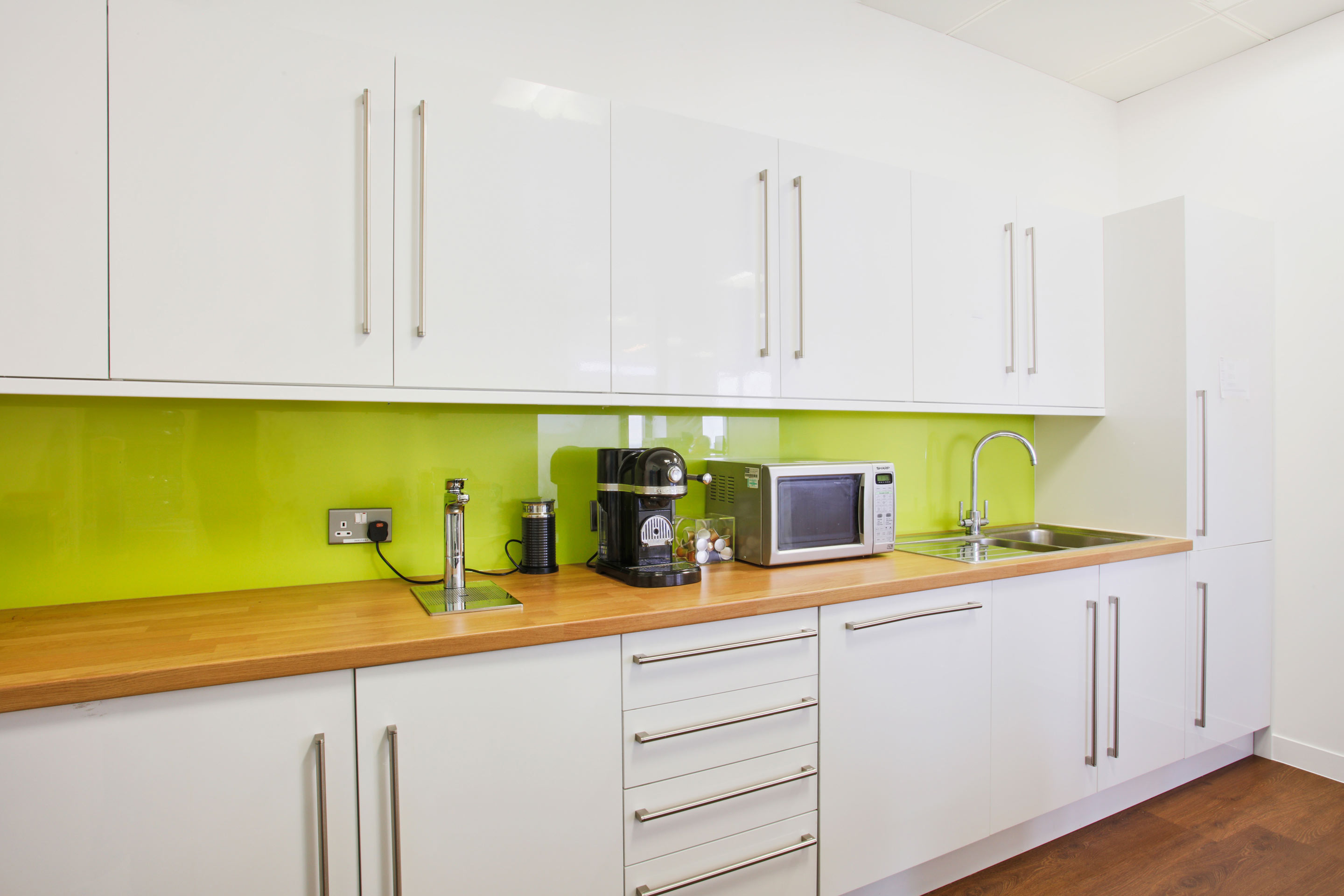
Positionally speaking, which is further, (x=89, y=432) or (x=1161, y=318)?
(x=1161, y=318)

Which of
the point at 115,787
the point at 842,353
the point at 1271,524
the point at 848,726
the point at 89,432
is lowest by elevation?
the point at 848,726

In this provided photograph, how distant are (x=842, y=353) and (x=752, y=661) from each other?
0.93 meters

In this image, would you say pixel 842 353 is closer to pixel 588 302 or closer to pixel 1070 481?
pixel 588 302

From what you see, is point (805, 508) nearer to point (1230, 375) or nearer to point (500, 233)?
point (500, 233)

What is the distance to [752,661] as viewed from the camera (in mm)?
1542

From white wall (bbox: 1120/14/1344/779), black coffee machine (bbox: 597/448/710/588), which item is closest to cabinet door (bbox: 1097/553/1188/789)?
white wall (bbox: 1120/14/1344/779)

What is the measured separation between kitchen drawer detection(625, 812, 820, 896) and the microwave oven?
2.12 feet

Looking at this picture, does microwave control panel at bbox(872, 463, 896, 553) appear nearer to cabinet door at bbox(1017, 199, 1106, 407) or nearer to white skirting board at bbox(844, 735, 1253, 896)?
cabinet door at bbox(1017, 199, 1106, 407)

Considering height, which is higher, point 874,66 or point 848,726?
point 874,66

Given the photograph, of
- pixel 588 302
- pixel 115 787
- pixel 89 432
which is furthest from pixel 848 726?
pixel 89 432

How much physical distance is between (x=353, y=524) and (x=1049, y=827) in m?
2.24

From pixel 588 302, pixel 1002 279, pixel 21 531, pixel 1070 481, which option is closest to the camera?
pixel 21 531

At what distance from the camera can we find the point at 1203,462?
7.83ft

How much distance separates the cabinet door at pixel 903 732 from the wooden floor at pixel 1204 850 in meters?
0.28
